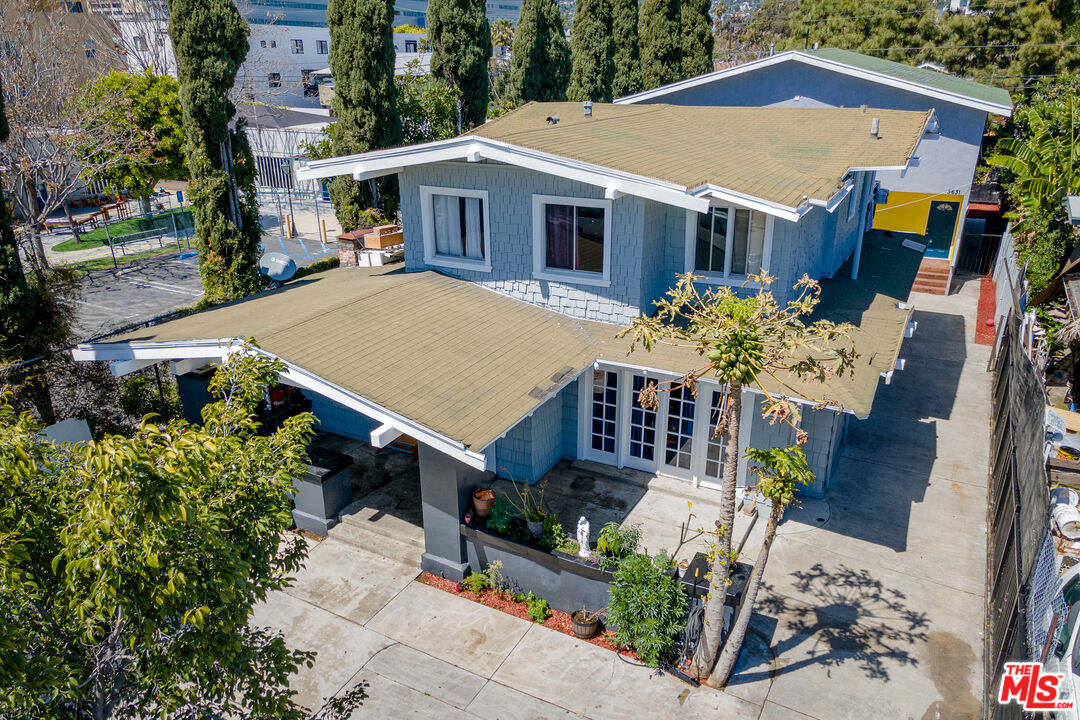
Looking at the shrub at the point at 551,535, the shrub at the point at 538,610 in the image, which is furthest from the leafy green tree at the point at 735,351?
the shrub at the point at 538,610

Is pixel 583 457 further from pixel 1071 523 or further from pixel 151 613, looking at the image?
pixel 151 613

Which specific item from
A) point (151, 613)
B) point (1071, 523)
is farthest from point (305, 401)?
point (1071, 523)

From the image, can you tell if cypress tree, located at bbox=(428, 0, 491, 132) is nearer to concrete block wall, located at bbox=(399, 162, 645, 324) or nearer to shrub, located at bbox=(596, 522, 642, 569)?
concrete block wall, located at bbox=(399, 162, 645, 324)

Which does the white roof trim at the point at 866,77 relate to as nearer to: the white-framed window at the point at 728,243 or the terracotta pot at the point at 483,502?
the white-framed window at the point at 728,243

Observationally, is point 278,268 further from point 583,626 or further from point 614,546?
point 583,626

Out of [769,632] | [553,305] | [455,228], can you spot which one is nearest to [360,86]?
[455,228]

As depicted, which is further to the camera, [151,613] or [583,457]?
[583,457]
